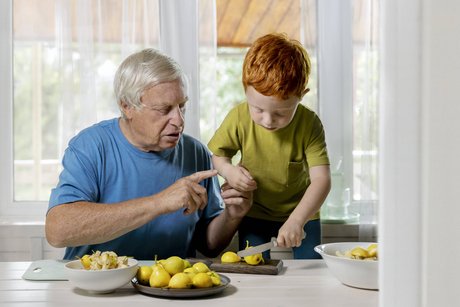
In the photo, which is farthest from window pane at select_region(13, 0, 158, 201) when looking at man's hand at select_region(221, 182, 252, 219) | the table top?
the table top

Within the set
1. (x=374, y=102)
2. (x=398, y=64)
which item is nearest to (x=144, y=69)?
(x=374, y=102)

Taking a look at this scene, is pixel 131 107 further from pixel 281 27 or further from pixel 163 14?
pixel 281 27

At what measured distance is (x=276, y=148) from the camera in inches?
86.0

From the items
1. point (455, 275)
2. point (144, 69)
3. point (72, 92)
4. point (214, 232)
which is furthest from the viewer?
point (72, 92)

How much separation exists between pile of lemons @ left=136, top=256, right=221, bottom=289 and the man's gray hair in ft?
2.32

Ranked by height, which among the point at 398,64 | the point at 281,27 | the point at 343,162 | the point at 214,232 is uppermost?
the point at 281,27

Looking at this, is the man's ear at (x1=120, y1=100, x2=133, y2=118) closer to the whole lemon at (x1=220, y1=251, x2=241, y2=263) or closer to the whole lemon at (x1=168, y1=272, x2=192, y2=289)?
the whole lemon at (x1=220, y1=251, x2=241, y2=263)

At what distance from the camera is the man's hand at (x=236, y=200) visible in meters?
2.07

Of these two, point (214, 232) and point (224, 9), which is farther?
point (224, 9)

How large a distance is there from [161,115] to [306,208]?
21.0 inches

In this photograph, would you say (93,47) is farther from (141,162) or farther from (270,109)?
(270,109)

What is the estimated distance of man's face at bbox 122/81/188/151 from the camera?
82.7 inches

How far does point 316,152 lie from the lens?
2.16 meters

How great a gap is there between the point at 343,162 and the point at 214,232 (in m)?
0.76
